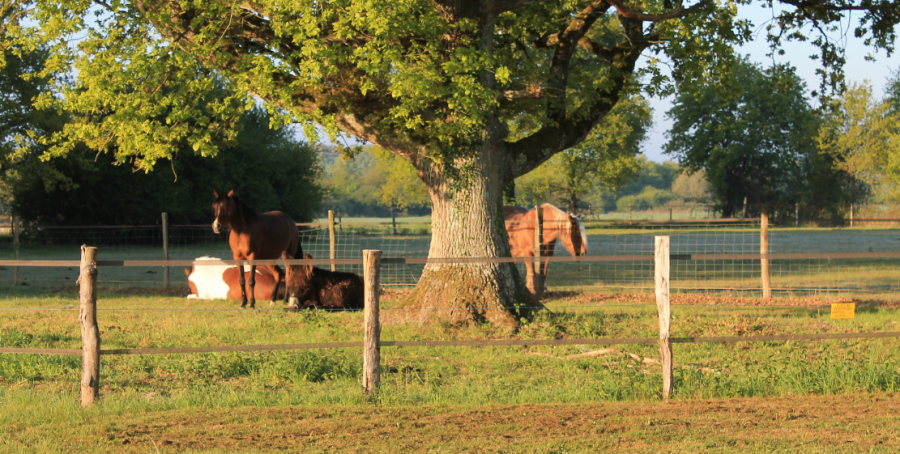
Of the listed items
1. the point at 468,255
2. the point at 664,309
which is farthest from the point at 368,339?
the point at 468,255

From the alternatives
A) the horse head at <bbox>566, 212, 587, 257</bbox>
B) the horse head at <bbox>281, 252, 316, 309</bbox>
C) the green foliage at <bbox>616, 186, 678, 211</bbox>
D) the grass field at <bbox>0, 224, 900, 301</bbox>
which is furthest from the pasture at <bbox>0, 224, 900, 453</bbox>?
the green foliage at <bbox>616, 186, 678, 211</bbox>

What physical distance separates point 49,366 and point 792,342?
876 cm

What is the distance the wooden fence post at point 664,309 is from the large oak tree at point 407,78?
3238 millimetres

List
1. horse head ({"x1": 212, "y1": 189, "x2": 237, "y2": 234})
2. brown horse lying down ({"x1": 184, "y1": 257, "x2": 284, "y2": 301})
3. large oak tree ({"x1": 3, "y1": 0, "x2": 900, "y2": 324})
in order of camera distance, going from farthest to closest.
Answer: brown horse lying down ({"x1": 184, "y1": 257, "x2": 284, "y2": 301}) → horse head ({"x1": 212, "y1": 189, "x2": 237, "y2": 234}) → large oak tree ({"x1": 3, "y1": 0, "x2": 900, "y2": 324})

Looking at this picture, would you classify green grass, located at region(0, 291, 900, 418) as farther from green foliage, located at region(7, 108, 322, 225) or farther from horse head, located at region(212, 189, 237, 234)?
green foliage, located at region(7, 108, 322, 225)

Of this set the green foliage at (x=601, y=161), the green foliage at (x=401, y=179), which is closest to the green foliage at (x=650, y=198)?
the green foliage at (x=601, y=161)

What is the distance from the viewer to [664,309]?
6.52 meters

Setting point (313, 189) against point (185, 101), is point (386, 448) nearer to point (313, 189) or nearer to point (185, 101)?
point (185, 101)

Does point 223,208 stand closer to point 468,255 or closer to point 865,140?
point 468,255

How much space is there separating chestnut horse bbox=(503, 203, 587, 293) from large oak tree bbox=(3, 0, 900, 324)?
5257 millimetres

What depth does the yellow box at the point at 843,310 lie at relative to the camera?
6.81 meters

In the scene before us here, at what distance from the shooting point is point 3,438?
5176 millimetres

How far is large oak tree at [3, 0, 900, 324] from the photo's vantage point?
28.8 ft

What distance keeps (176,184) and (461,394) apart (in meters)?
A: 33.5
